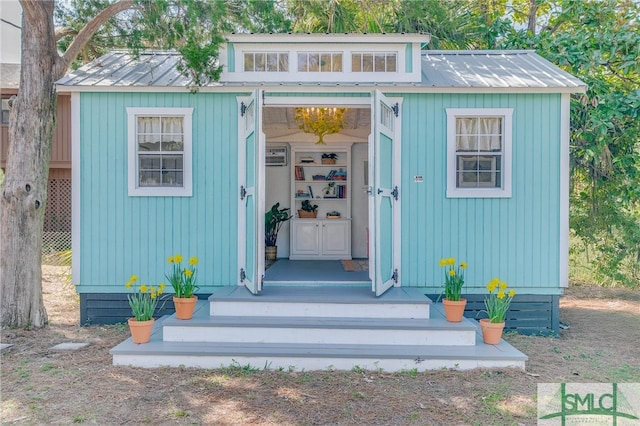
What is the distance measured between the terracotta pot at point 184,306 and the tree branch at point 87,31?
10.8ft

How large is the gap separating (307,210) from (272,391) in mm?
4948

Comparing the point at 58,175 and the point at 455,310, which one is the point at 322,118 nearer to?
the point at 455,310

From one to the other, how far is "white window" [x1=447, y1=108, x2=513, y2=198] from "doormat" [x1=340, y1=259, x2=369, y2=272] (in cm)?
188

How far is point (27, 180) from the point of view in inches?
236

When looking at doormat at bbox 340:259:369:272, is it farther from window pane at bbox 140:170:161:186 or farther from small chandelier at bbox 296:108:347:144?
window pane at bbox 140:170:161:186

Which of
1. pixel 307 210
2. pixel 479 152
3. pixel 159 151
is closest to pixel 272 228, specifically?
pixel 307 210

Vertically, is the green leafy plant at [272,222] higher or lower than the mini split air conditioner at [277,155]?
lower

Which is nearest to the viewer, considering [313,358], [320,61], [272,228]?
[313,358]

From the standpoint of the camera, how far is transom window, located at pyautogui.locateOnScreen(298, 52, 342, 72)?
20.4 feet

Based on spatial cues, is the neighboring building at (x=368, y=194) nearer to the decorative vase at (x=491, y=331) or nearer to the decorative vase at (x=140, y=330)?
the decorative vase at (x=491, y=331)

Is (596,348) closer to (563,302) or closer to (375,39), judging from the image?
(563,302)

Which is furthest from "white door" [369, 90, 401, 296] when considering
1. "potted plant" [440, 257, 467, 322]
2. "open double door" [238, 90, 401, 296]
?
"potted plant" [440, 257, 467, 322]

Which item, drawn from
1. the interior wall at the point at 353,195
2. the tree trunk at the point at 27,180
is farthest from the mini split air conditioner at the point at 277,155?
the tree trunk at the point at 27,180

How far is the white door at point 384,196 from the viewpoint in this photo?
539 centimetres
